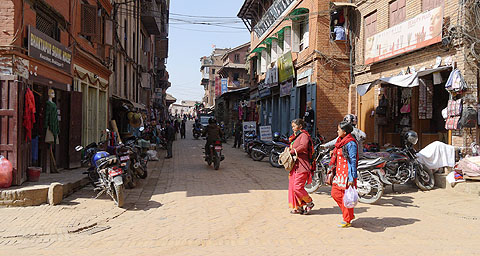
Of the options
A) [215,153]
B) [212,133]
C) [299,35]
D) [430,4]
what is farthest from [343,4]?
[215,153]

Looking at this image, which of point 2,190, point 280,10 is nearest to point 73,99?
point 2,190

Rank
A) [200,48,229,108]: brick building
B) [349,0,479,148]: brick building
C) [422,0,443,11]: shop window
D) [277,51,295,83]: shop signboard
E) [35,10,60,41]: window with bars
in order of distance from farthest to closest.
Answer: [200,48,229,108]: brick building, [277,51,295,83]: shop signboard, [422,0,443,11]: shop window, [349,0,479,148]: brick building, [35,10,60,41]: window with bars

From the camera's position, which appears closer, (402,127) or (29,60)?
(29,60)

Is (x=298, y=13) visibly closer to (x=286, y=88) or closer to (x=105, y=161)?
(x=286, y=88)

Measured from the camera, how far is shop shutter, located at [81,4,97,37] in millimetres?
12750

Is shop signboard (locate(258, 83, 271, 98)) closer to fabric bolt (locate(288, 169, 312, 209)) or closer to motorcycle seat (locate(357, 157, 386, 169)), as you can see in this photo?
motorcycle seat (locate(357, 157, 386, 169))

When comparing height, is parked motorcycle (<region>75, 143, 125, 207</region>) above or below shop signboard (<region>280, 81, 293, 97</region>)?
below

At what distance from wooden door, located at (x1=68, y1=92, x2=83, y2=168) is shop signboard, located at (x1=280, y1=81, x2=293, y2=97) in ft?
40.8

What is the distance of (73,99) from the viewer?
11.0m

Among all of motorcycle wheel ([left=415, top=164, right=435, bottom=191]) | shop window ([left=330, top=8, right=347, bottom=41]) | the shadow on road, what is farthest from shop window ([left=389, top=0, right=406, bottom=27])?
the shadow on road

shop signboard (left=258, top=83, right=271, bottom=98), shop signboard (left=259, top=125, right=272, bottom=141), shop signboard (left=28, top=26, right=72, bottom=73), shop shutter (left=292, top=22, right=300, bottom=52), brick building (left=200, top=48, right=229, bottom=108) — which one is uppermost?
brick building (left=200, top=48, right=229, bottom=108)

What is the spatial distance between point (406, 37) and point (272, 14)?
12.9m

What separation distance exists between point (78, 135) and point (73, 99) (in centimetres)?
103

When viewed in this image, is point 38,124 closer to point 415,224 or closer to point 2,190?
point 2,190
